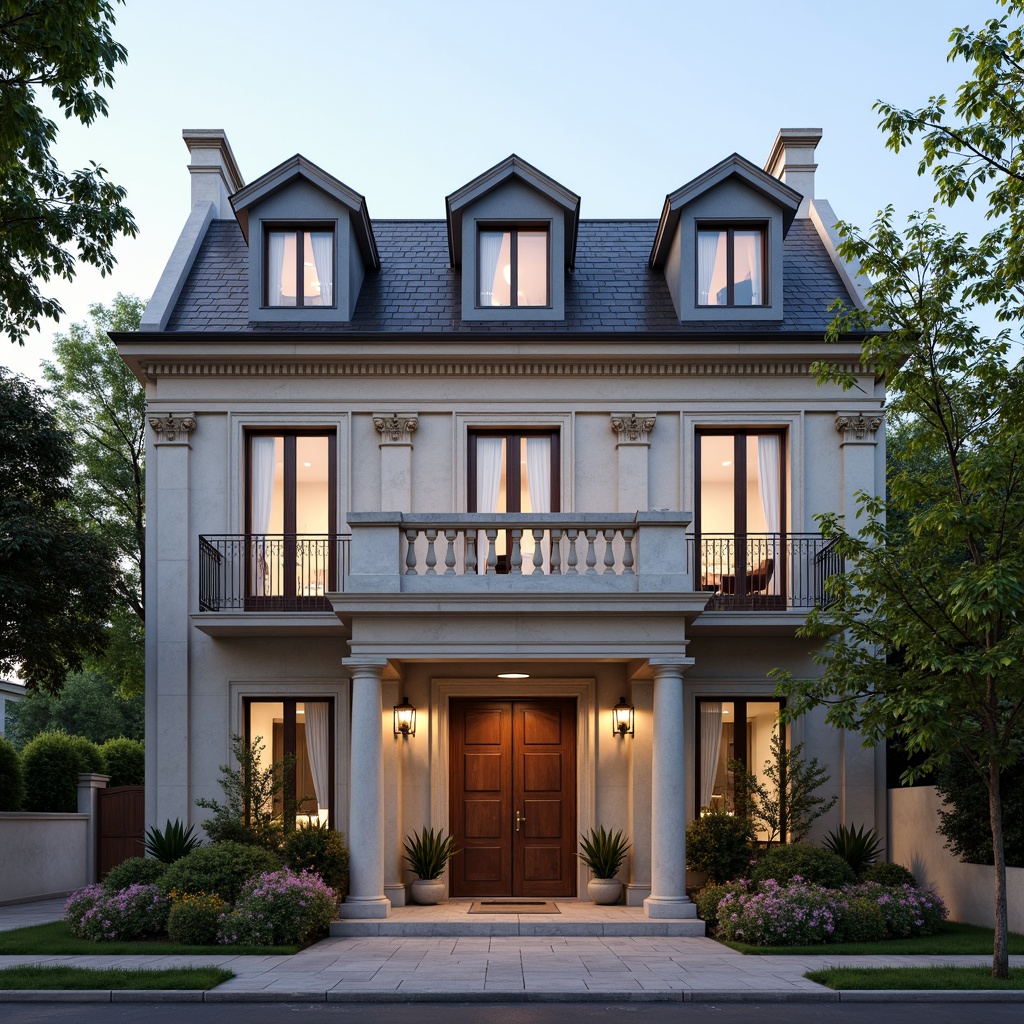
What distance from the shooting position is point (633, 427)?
1812cm

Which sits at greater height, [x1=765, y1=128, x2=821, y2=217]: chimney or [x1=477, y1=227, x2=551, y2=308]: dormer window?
[x1=765, y1=128, x2=821, y2=217]: chimney

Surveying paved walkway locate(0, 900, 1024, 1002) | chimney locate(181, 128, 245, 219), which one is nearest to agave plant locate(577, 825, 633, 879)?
paved walkway locate(0, 900, 1024, 1002)

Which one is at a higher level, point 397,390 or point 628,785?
point 397,390

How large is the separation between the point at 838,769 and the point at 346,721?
24.7ft

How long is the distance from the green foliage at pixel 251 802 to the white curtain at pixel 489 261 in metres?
7.90

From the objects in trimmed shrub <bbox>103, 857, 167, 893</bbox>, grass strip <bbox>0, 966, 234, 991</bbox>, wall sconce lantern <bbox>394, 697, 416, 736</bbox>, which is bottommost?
grass strip <bbox>0, 966, 234, 991</bbox>

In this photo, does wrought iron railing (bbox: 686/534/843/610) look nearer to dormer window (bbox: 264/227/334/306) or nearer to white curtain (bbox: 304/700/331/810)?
white curtain (bbox: 304/700/331/810)

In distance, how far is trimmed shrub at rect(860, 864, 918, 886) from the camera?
15695 mm

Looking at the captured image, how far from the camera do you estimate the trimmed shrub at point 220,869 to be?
14391mm

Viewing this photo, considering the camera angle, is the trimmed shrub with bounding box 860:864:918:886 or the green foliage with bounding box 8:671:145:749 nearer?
the trimmed shrub with bounding box 860:864:918:886

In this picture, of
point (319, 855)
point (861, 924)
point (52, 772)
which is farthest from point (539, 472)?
point (52, 772)

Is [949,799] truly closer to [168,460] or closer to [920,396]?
[920,396]

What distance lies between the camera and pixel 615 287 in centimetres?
1989

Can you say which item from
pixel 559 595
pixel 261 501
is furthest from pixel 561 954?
pixel 261 501
